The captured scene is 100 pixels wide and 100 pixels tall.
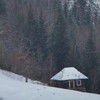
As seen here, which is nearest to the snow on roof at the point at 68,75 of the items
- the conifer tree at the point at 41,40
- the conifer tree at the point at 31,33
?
the conifer tree at the point at 41,40

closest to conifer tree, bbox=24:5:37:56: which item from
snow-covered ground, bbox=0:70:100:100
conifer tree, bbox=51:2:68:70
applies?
conifer tree, bbox=51:2:68:70

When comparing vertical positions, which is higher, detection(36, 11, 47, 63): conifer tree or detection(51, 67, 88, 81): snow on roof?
detection(36, 11, 47, 63): conifer tree

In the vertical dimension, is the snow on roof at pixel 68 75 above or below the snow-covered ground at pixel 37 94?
below

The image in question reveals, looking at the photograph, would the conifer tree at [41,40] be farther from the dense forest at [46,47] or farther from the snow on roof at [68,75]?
the snow on roof at [68,75]

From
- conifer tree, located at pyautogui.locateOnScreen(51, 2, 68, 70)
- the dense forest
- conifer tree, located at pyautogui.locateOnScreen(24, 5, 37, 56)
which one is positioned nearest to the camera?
the dense forest

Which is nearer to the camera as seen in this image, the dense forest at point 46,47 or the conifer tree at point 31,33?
the dense forest at point 46,47

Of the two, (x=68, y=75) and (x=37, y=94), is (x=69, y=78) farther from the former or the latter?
(x=37, y=94)

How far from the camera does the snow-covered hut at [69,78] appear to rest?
28500mm

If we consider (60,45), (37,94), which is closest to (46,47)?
(60,45)

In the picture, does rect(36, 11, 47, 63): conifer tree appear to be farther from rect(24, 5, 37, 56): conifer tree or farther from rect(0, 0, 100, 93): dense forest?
rect(24, 5, 37, 56): conifer tree

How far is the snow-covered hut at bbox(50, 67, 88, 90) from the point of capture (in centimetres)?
2850

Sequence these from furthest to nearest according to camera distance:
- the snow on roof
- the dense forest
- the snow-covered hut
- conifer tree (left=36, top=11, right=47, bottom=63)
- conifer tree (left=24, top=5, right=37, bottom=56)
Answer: conifer tree (left=24, top=5, right=37, bottom=56) → conifer tree (left=36, top=11, right=47, bottom=63) → the dense forest → the snow-covered hut → the snow on roof

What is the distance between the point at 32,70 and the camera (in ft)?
101

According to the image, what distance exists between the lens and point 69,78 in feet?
93.8
